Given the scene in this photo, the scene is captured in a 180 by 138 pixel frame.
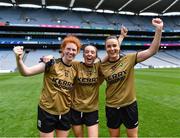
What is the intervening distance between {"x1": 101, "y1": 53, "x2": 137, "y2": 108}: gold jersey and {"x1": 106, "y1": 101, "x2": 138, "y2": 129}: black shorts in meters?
0.08

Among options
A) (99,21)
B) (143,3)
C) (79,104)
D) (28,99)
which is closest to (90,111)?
(79,104)

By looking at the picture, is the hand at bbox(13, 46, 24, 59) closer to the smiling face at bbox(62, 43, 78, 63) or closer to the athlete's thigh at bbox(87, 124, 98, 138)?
the smiling face at bbox(62, 43, 78, 63)

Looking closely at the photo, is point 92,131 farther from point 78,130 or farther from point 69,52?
point 69,52

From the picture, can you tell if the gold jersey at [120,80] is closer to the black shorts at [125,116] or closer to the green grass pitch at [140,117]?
the black shorts at [125,116]

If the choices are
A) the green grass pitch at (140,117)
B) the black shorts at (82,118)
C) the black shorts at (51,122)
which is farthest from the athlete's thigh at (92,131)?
the green grass pitch at (140,117)

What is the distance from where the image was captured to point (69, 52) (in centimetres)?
517

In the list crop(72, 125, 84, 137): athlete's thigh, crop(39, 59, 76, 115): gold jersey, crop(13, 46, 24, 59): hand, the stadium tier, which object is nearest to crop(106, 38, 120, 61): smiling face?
crop(39, 59, 76, 115): gold jersey

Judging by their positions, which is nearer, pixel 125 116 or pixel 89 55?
pixel 89 55

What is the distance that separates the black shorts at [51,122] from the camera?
5.08 metres

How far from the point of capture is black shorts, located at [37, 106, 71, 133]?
5078 millimetres

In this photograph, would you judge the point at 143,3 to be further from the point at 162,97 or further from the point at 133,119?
the point at 133,119

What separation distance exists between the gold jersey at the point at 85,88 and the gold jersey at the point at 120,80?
233 millimetres

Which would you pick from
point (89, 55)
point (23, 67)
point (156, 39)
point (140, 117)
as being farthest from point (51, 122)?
point (140, 117)

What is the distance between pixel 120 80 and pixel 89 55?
709 millimetres
